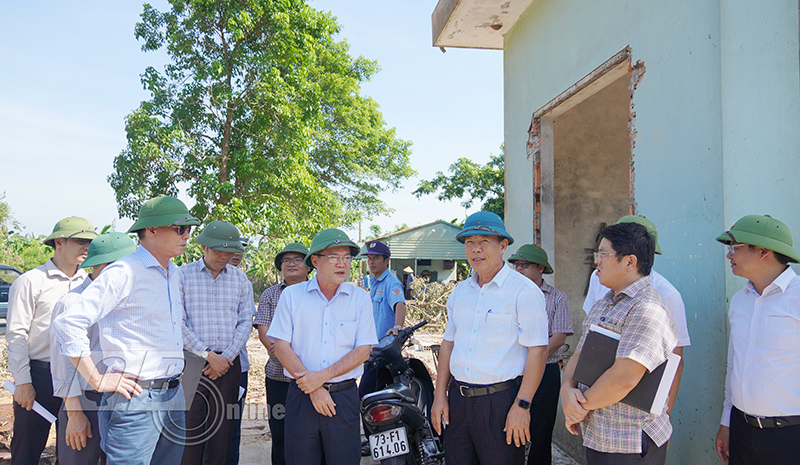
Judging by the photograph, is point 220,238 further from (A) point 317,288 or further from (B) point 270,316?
(A) point 317,288

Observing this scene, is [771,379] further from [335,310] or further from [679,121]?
[335,310]

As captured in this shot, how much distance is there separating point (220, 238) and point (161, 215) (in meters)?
1.14

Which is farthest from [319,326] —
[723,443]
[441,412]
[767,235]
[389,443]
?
[767,235]

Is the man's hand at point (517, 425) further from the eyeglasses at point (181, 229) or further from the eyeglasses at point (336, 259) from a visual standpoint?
the eyeglasses at point (181, 229)

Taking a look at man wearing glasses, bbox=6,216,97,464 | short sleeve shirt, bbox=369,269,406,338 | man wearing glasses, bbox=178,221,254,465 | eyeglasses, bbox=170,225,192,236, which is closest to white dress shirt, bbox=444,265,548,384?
eyeglasses, bbox=170,225,192,236

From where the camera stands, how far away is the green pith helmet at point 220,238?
373cm

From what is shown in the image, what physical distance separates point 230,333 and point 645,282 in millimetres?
2868

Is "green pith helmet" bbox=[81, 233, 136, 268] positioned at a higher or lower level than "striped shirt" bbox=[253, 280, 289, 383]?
higher

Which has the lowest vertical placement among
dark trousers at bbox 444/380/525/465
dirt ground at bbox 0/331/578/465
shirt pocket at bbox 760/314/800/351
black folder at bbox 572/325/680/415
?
dirt ground at bbox 0/331/578/465

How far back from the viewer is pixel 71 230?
3.43m

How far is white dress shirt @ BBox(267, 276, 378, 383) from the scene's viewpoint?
301 centimetres

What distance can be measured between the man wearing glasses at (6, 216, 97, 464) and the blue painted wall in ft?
12.5

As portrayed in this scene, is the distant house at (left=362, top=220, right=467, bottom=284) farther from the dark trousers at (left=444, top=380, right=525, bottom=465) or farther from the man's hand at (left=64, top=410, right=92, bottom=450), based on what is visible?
the man's hand at (left=64, top=410, right=92, bottom=450)

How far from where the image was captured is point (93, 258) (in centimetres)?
307
